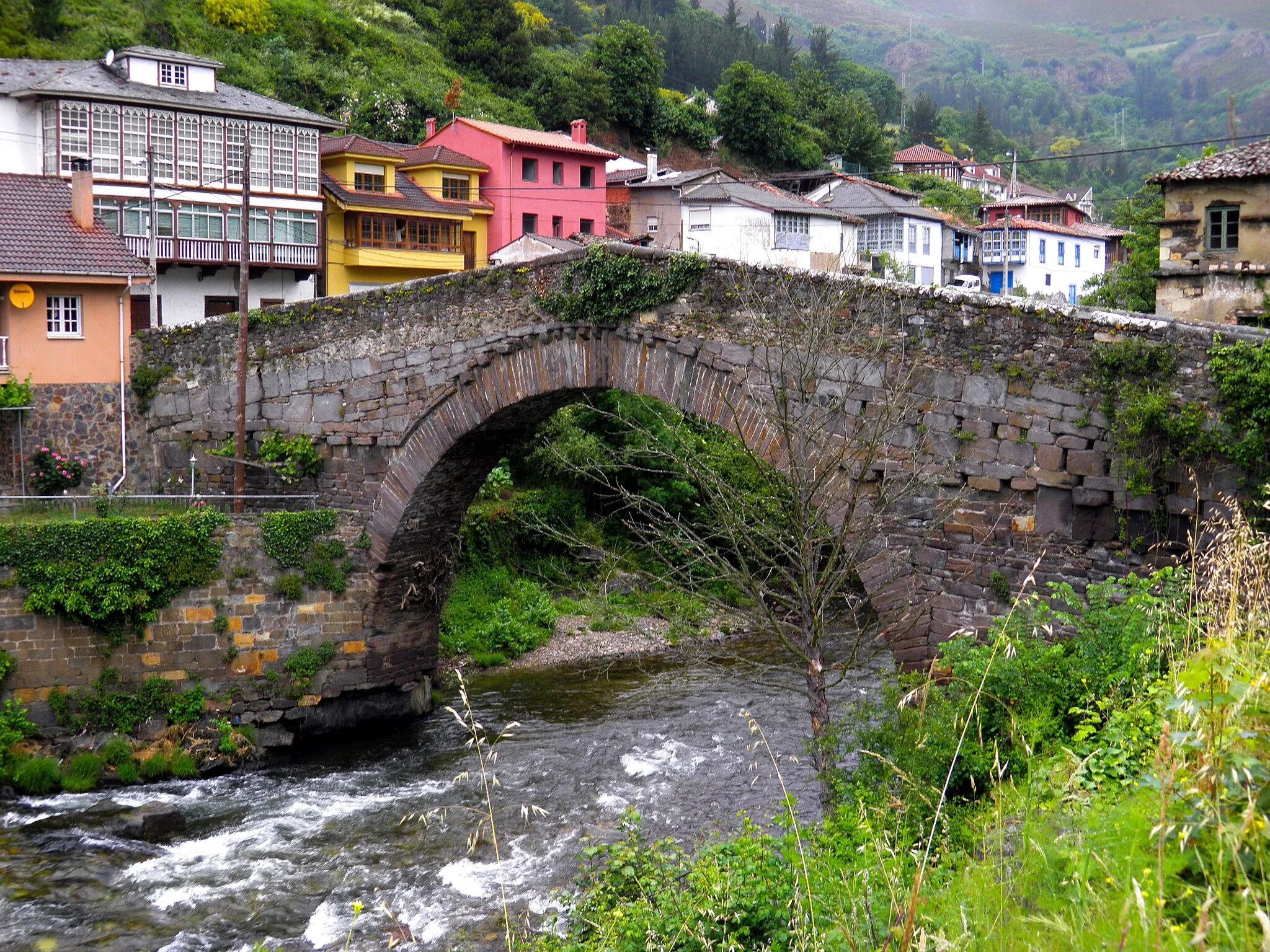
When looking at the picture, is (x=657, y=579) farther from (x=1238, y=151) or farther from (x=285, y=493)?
(x=1238, y=151)

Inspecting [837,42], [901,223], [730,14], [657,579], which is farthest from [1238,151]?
[837,42]

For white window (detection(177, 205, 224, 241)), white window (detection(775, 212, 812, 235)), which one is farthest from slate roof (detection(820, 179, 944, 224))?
white window (detection(177, 205, 224, 241))

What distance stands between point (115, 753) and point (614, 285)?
7.57 meters

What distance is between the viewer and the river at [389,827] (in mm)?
9742

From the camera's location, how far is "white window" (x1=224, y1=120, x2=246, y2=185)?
29.6m

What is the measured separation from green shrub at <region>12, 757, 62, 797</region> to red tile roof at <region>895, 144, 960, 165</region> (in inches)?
2540

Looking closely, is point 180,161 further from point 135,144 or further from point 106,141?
point 106,141

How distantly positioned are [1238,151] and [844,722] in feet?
54.1

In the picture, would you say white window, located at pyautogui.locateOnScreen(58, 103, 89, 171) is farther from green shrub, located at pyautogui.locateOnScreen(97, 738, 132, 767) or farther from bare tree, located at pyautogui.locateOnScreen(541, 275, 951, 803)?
bare tree, located at pyautogui.locateOnScreen(541, 275, 951, 803)

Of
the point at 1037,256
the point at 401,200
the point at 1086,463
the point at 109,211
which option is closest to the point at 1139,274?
the point at 1086,463

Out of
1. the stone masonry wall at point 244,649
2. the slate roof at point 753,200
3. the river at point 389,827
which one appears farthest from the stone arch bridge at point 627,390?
the slate roof at point 753,200

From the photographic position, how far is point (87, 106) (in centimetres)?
2775

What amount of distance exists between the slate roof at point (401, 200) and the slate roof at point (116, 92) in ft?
7.33

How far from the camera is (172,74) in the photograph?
2998 centimetres
